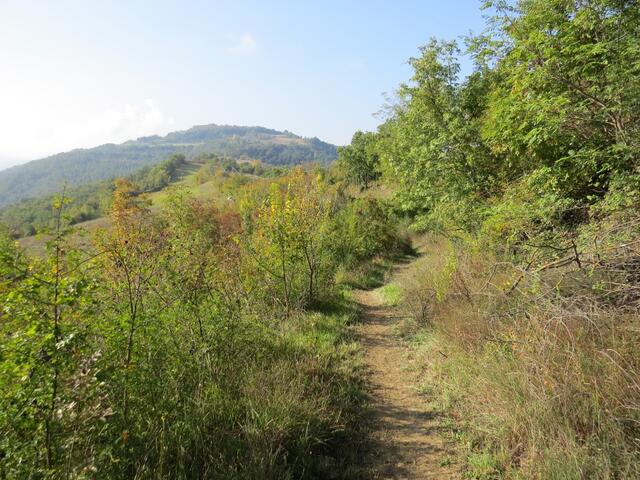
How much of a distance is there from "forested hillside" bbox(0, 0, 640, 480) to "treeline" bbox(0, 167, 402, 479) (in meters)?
0.02

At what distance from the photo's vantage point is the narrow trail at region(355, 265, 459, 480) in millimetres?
3480

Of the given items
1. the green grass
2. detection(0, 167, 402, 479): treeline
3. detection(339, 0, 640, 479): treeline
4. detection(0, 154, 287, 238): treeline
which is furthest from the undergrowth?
detection(0, 154, 287, 238): treeline

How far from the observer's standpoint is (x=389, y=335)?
7199 millimetres

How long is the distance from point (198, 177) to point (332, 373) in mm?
87588

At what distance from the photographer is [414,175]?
9.52m

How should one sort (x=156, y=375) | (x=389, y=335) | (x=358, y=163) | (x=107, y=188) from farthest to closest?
(x=107, y=188), (x=358, y=163), (x=389, y=335), (x=156, y=375)

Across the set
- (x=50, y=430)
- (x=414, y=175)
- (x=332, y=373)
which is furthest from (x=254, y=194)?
(x=50, y=430)

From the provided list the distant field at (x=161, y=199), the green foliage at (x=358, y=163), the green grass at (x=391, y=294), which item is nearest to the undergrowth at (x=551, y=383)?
the green grass at (x=391, y=294)

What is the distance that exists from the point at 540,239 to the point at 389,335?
353cm

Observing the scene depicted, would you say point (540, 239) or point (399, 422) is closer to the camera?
point (399, 422)

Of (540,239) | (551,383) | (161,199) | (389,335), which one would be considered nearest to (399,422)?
(551,383)

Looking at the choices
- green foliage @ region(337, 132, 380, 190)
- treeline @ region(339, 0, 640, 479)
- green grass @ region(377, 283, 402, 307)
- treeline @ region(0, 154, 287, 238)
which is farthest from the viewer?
treeline @ region(0, 154, 287, 238)

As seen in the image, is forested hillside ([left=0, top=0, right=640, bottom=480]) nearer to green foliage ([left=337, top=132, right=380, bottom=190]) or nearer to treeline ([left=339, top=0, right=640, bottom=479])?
treeline ([left=339, top=0, right=640, bottom=479])

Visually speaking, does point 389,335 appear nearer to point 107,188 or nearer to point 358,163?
point 358,163
